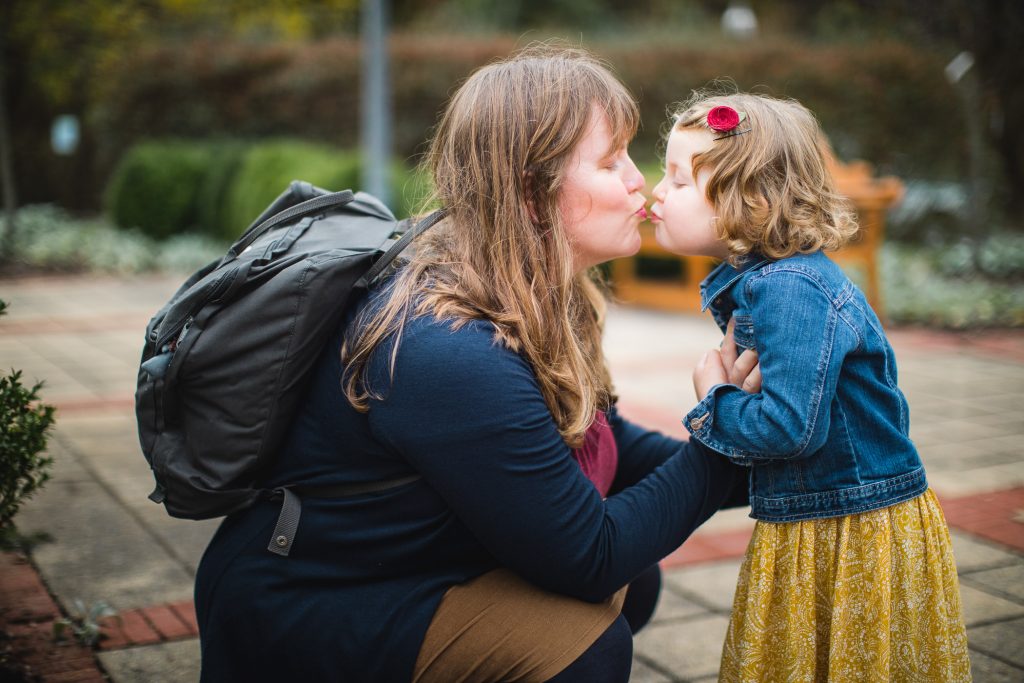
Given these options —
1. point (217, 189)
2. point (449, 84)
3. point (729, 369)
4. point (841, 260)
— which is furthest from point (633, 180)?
point (217, 189)

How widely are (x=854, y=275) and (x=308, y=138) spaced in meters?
7.80

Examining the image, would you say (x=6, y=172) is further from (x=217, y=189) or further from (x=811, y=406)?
(x=811, y=406)

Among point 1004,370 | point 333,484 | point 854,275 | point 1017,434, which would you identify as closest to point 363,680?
point 333,484

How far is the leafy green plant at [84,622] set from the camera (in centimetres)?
261

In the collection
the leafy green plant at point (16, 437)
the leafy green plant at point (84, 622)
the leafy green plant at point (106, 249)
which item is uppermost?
the leafy green plant at point (16, 437)

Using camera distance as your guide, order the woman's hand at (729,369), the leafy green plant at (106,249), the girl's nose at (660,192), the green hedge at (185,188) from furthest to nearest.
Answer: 1. the green hedge at (185,188)
2. the leafy green plant at (106,249)
3. the girl's nose at (660,192)
4. the woman's hand at (729,369)

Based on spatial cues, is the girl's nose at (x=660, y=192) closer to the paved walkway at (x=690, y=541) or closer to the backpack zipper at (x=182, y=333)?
the backpack zipper at (x=182, y=333)

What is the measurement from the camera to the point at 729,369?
1957mm

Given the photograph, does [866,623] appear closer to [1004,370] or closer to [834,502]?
[834,502]

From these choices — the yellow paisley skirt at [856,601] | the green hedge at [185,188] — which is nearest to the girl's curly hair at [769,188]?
the yellow paisley skirt at [856,601]

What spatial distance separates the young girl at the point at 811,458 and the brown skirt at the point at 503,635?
402mm

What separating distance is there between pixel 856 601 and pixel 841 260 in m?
6.92

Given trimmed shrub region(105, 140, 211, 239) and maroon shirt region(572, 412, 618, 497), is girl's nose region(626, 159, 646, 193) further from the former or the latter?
trimmed shrub region(105, 140, 211, 239)

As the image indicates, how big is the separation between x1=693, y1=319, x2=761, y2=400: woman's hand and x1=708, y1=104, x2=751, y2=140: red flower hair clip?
1.24ft
